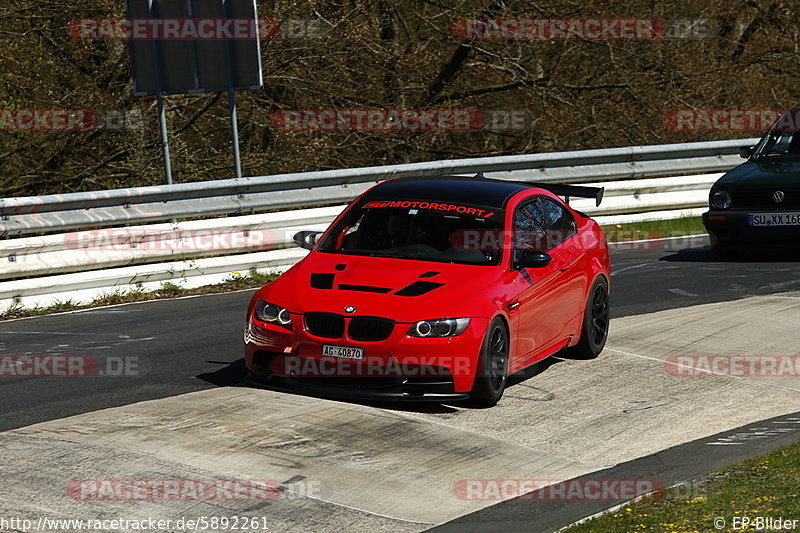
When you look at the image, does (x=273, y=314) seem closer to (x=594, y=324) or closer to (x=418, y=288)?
(x=418, y=288)

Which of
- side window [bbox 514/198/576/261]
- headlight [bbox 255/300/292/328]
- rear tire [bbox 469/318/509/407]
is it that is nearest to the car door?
side window [bbox 514/198/576/261]

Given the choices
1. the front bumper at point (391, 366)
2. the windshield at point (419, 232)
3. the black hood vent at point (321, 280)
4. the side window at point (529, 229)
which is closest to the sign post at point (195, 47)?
the windshield at point (419, 232)

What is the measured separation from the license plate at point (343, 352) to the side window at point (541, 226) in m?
1.65

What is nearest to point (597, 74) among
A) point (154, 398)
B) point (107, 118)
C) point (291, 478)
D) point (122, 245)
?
point (107, 118)

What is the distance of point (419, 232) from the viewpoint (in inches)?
376

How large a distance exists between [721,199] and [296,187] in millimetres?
5285

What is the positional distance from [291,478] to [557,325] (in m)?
3.51

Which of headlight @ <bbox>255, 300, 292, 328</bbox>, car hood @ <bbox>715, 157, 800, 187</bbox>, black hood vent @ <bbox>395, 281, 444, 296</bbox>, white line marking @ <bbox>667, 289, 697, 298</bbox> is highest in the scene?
car hood @ <bbox>715, 157, 800, 187</bbox>

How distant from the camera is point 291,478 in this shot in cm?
692

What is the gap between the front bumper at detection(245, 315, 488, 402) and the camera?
329 inches

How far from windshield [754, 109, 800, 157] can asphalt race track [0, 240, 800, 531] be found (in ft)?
15.4

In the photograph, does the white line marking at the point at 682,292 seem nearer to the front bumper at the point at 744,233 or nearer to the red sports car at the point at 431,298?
the front bumper at the point at 744,233

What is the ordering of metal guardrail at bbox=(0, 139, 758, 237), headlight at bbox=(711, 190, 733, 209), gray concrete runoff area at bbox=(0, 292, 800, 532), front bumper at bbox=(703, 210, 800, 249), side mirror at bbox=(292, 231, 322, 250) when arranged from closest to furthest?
gray concrete runoff area at bbox=(0, 292, 800, 532)
side mirror at bbox=(292, 231, 322, 250)
metal guardrail at bbox=(0, 139, 758, 237)
front bumper at bbox=(703, 210, 800, 249)
headlight at bbox=(711, 190, 733, 209)

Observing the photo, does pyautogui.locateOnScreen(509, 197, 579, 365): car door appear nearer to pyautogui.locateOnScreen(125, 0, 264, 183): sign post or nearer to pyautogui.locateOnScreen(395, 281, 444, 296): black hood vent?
pyautogui.locateOnScreen(395, 281, 444, 296): black hood vent
